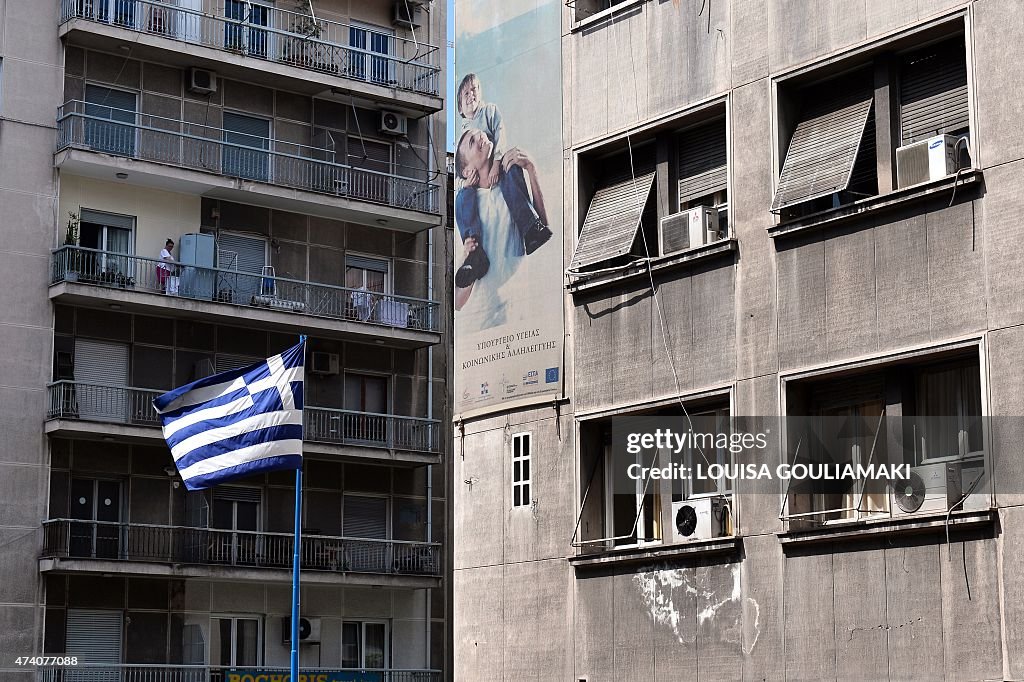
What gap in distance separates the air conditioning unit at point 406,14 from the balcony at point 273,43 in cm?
41

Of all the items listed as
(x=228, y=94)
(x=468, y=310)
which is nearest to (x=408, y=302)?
(x=228, y=94)

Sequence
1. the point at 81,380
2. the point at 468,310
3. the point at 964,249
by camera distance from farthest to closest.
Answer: the point at 81,380
the point at 468,310
the point at 964,249

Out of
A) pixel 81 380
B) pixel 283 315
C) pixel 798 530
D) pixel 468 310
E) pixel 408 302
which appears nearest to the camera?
pixel 798 530

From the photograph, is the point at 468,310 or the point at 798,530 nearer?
the point at 798,530

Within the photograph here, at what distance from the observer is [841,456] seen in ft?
57.1

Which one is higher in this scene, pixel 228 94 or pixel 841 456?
pixel 228 94

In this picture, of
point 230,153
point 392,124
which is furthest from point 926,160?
point 392,124

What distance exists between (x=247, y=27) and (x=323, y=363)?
876 cm

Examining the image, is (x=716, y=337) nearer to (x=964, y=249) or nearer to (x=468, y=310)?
(x=964, y=249)

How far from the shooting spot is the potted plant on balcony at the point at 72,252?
36281 millimetres

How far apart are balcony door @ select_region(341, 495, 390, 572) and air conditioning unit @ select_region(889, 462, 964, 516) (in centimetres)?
2445

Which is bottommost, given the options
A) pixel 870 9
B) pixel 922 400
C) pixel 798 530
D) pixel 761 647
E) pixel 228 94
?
pixel 761 647

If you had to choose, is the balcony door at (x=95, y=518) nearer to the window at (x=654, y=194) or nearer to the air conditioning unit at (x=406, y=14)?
the air conditioning unit at (x=406, y=14)

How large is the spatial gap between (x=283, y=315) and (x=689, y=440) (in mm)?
21706
